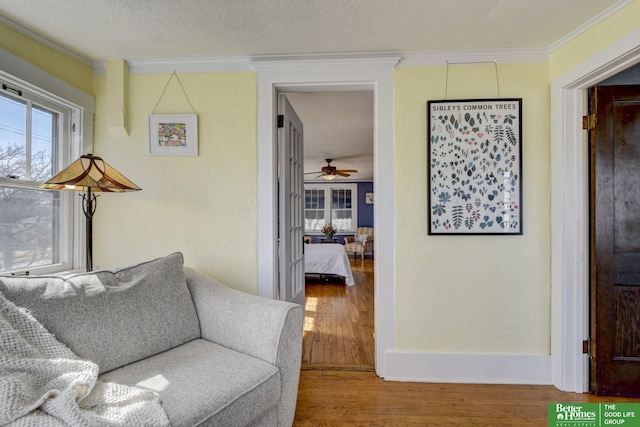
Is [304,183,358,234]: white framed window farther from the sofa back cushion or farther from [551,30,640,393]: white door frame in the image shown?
the sofa back cushion

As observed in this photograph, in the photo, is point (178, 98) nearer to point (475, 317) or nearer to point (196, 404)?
point (196, 404)

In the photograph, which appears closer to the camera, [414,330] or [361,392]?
[361,392]

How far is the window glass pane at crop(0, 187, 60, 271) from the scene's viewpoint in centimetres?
170

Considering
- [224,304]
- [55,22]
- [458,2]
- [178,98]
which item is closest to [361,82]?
[458,2]

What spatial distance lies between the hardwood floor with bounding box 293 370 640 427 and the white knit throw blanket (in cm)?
91

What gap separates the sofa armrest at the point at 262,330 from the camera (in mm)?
1389

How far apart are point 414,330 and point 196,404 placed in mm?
1448

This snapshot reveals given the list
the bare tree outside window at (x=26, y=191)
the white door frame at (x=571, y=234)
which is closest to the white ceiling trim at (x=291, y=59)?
the white door frame at (x=571, y=234)

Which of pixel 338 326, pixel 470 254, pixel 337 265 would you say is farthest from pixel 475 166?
pixel 337 265

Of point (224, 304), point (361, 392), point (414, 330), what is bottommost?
point (361, 392)

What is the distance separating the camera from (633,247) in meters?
1.81

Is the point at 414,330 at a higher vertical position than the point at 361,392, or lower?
higher

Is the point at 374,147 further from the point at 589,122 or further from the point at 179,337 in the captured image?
the point at 179,337

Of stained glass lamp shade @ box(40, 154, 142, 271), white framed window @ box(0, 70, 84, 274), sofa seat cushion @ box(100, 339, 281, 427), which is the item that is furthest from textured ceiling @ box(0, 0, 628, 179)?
sofa seat cushion @ box(100, 339, 281, 427)
